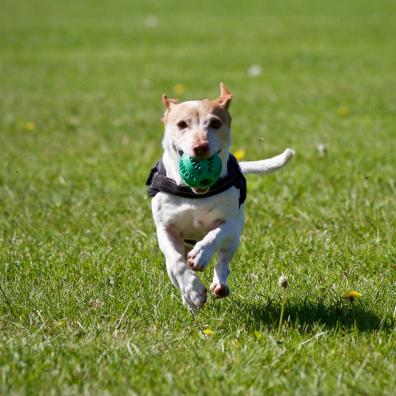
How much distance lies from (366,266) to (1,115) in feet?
23.1

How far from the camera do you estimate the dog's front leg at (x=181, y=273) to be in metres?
3.86

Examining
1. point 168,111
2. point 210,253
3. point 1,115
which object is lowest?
point 1,115

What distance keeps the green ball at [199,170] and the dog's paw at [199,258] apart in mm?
308

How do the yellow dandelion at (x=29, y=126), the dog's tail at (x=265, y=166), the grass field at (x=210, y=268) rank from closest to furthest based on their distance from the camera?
the grass field at (x=210, y=268) → the dog's tail at (x=265, y=166) → the yellow dandelion at (x=29, y=126)

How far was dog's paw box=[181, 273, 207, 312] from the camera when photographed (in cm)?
386

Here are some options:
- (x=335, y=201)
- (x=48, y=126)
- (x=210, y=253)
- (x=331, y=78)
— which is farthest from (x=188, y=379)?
(x=331, y=78)

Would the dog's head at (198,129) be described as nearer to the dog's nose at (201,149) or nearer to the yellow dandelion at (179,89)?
the dog's nose at (201,149)

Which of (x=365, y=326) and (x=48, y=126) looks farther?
(x=48, y=126)

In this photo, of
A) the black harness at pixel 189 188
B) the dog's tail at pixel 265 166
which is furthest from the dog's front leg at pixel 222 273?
the dog's tail at pixel 265 166

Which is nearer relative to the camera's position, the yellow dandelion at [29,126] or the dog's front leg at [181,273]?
the dog's front leg at [181,273]

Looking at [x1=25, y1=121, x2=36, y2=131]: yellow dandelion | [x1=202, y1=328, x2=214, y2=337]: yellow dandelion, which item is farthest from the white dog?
[x1=25, y1=121, x2=36, y2=131]: yellow dandelion

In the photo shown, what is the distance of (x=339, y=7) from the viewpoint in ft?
81.8

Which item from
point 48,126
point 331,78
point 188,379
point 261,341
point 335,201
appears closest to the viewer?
point 188,379

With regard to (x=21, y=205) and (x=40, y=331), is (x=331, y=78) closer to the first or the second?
(x=21, y=205)
